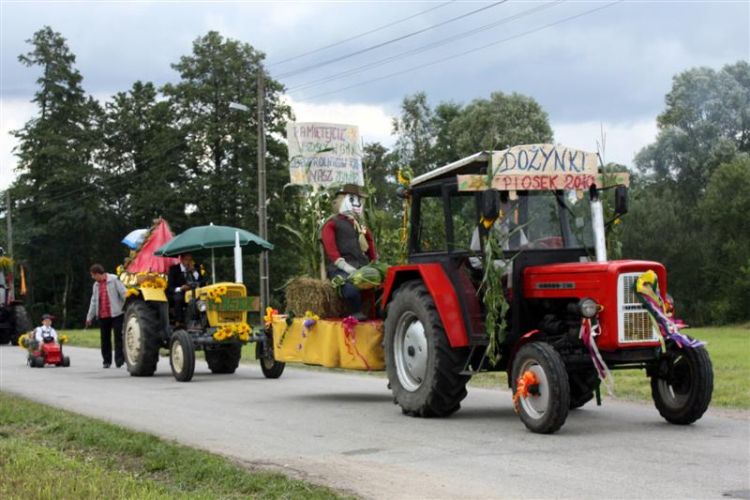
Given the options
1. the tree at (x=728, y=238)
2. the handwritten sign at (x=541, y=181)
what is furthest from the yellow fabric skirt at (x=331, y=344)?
the tree at (x=728, y=238)

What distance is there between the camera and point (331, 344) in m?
12.4

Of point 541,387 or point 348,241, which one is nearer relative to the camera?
point 541,387

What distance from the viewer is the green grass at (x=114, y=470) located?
6.64m

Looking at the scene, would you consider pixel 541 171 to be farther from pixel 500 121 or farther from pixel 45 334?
pixel 500 121

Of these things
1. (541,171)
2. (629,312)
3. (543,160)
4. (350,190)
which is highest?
(350,190)

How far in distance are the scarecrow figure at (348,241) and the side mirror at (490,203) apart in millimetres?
3402

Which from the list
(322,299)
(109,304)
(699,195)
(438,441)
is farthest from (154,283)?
(699,195)

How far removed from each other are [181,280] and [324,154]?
133 inches

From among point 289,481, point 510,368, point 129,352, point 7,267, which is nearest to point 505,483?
point 289,481

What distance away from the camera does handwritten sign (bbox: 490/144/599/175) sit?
9.92 meters

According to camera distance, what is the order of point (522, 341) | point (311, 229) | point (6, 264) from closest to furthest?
point (522, 341), point (311, 229), point (6, 264)

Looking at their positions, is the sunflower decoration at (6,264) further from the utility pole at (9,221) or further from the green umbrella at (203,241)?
the utility pole at (9,221)

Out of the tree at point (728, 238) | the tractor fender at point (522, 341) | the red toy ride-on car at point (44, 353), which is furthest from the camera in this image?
the tree at point (728, 238)

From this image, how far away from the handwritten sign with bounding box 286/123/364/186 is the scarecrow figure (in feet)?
13.1
